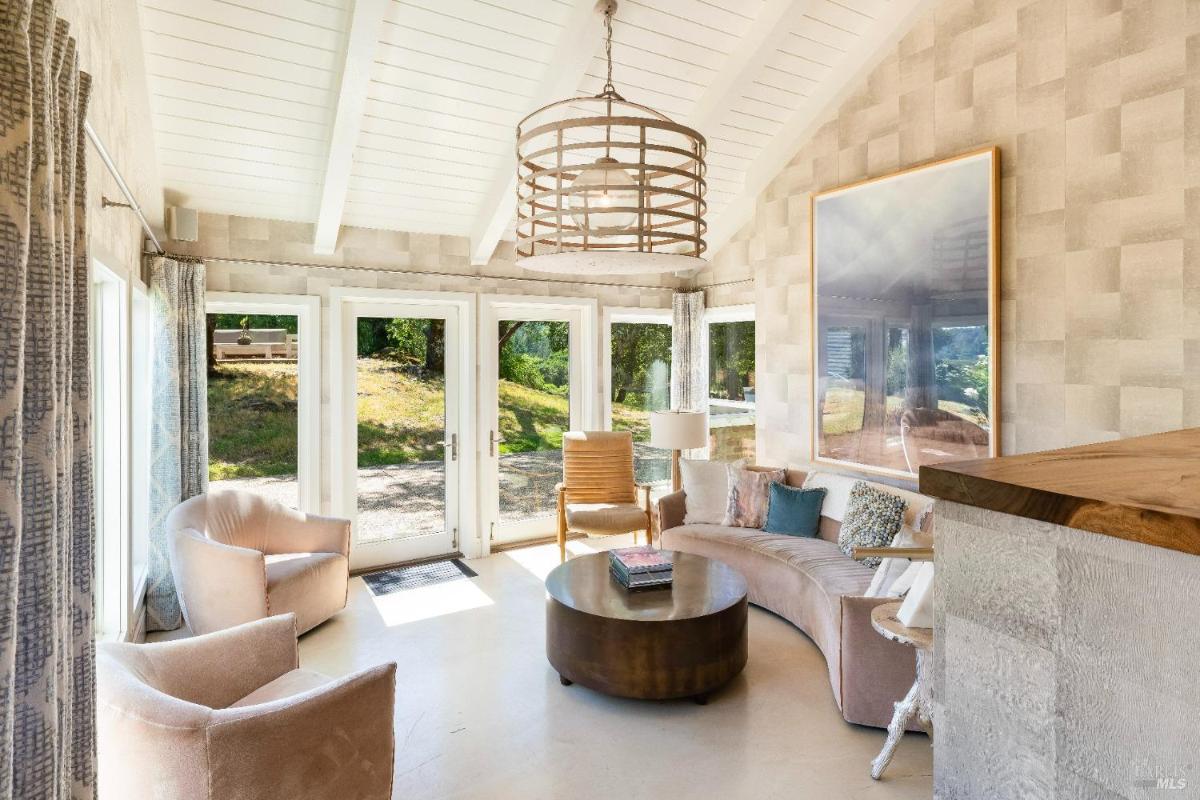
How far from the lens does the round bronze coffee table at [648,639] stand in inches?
119

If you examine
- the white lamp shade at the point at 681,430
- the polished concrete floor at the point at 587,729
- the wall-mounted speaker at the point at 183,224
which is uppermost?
the wall-mounted speaker at the point at 183,224

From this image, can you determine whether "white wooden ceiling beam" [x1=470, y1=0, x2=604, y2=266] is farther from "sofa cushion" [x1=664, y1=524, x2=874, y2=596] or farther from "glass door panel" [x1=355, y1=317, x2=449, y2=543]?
"sofa cushion" [x1=664, y1=524, x2=874, y2=596]

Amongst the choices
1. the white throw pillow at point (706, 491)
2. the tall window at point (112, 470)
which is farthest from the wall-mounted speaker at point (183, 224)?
the white throw pillow at point (706, 491)

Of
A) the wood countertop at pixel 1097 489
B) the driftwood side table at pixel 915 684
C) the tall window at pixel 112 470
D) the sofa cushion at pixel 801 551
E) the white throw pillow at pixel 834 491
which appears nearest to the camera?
the wood countertop at pixel 1097 489

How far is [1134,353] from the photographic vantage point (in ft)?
10.3

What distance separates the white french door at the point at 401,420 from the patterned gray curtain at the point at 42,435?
11.7 feet

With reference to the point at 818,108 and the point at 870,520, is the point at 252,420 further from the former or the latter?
the point at 818,108

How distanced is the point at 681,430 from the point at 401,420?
213cm

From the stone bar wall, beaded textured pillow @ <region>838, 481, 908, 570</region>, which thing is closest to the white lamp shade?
beaded textured pillow @ <region>838, 481, 908, 570</region>

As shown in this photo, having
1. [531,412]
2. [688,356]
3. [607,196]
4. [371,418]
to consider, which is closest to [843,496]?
[688,356]

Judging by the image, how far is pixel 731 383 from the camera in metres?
6.01

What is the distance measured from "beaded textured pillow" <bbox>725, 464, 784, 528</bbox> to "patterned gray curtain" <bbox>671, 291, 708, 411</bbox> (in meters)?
1.52

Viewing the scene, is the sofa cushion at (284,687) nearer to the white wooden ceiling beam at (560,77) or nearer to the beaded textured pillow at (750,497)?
the beaded textured pillow at (750,497)

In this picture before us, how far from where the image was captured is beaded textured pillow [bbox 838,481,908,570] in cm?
379
